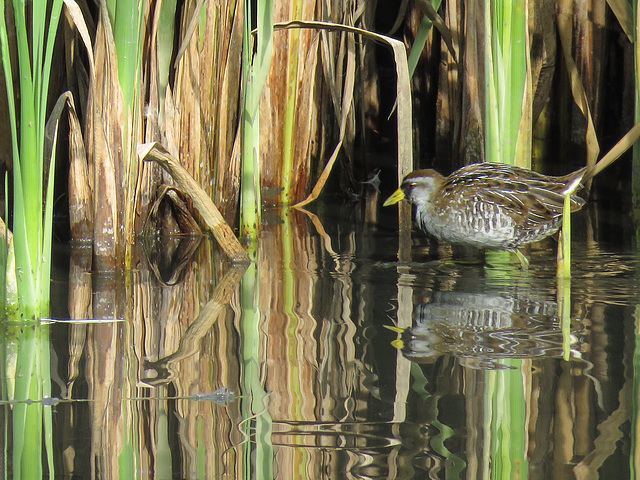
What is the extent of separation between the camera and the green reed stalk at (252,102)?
5.19 meters

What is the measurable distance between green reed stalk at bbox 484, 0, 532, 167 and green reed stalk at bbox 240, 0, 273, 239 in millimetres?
1272

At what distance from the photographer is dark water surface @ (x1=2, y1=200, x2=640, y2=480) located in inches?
104

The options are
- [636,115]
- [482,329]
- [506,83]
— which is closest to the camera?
[482,329]

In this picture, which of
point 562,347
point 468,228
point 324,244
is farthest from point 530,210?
point 562,347

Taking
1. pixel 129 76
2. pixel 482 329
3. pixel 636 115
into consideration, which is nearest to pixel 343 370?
pixel 482 329

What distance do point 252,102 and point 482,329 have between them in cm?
213

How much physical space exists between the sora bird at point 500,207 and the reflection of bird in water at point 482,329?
0.80 metres

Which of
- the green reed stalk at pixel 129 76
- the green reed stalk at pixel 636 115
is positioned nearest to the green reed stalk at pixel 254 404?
the green reed stalk at pixel 129 76

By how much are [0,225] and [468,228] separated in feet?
8.50

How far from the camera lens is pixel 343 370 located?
3408 mm

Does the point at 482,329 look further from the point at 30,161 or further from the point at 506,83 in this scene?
the point at 506,83

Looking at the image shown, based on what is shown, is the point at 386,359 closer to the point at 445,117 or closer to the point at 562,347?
the point at 562,347

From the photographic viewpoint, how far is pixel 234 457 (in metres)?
2.64

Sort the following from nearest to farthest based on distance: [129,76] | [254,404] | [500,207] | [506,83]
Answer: [254,404], [129,76], [500,207], [506,83]
